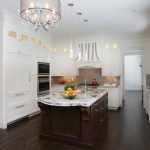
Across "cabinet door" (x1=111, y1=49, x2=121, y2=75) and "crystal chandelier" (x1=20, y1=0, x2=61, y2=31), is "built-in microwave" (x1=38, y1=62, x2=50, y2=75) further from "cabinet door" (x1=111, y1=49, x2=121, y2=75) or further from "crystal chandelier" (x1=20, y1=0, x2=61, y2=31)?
"crystal chandelier" (x1=20, y1=0, x2=61, y2=31)

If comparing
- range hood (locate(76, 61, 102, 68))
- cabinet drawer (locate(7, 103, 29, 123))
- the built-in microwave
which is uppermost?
range hood (locate(76, 61, 102, 68))

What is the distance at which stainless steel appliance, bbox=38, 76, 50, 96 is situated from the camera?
5496 millimetres

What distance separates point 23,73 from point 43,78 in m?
1.09

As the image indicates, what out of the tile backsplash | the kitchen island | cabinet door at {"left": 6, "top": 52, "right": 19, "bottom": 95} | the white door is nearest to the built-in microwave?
cabinet door at {"left": 6, "top": 52, "right": 19, "bottom": 95}

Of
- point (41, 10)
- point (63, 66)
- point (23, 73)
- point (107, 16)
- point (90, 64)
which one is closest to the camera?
point (41, 10)

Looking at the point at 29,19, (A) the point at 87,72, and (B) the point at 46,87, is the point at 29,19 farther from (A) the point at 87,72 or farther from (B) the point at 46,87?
(A) the point at 87,72

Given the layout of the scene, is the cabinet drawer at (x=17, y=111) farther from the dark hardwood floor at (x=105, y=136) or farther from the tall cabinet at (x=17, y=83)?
the dark hardwood floor at (x=105, y=136)

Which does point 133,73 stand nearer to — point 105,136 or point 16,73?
point 105,136

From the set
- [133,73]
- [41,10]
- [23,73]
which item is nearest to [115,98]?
[23,73]

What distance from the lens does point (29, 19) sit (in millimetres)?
2588

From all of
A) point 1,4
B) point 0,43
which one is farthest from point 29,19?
point 0,43

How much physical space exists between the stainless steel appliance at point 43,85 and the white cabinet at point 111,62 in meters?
2.26

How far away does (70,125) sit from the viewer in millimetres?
3193

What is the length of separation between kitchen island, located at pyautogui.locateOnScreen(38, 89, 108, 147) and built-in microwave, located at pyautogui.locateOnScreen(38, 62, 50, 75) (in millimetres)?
2342
